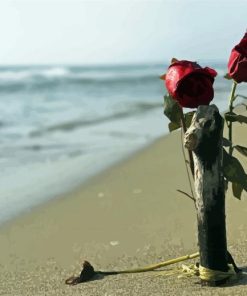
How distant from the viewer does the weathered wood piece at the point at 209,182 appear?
164 cm

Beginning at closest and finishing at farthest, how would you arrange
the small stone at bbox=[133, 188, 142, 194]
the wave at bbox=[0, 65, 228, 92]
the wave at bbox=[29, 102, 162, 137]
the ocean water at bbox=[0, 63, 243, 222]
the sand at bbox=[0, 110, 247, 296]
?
1. the sand at bbox=[0, 110, 247, 296]
2. the small stone at bbox=[133, 188, 142, 194]
3. the ocean water at bbox=[0, 63, 243, 222]
4. the wave at bbox=[29, 102, 162, 137]
5. the wave at bbox=[0, 65, 228, 92]

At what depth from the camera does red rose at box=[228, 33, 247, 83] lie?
1678mm

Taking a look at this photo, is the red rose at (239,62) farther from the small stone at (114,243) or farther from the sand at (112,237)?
the small stone at (114,243)

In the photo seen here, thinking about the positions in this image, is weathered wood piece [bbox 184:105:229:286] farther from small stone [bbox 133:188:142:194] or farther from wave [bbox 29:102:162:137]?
wave [bbox 29:102:162:137]

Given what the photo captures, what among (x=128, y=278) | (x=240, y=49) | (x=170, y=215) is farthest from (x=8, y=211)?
(x=240, y=49)

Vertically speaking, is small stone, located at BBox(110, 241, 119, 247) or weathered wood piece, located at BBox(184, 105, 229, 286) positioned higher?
weathered wood piece, located at BBox(184, 105, 229, 286)

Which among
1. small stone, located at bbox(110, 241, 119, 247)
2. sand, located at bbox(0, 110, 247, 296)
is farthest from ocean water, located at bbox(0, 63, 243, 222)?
small stone, located at bbox(110, 241, 119, 247)

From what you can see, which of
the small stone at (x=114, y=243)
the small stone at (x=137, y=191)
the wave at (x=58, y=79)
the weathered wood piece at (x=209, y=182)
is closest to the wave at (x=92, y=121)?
the small stone at (x=137, y=191)

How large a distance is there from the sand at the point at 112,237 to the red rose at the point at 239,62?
2.16 feet

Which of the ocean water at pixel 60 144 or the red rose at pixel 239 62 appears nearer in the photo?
the red rose at pixel 239 62

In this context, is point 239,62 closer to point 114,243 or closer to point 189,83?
point 189,83

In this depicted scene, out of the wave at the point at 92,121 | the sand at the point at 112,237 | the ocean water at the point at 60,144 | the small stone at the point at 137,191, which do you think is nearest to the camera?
the sand at the point at 112,237

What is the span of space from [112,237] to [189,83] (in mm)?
1421

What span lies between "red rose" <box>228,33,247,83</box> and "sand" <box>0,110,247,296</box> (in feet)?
2.16
